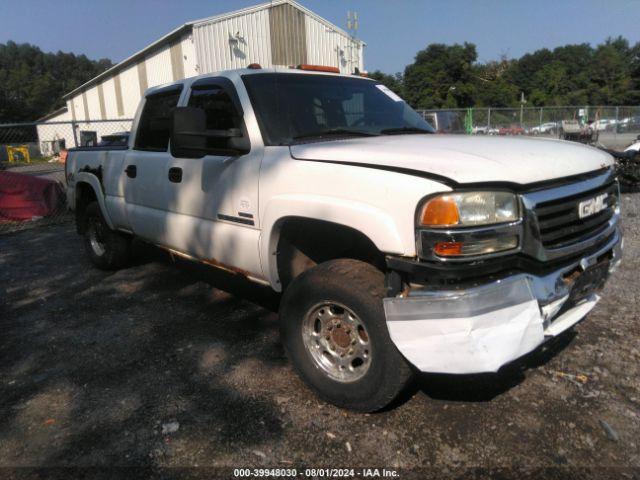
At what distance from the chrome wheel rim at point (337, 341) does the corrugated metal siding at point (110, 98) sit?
32.0m

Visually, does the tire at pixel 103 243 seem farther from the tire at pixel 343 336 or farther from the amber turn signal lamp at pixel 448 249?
the amber turn signal lamp at pixel 448 249

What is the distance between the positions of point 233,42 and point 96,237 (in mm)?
18258

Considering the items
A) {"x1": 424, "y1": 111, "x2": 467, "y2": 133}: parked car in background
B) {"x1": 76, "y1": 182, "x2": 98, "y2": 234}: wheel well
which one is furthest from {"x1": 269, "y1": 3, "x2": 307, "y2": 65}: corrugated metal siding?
{"x1": 76, "y1": 182, "x2": 98, "y2": 234}: wheel well

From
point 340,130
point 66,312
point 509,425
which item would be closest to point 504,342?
point 509,425

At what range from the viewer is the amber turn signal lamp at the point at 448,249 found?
2160mm

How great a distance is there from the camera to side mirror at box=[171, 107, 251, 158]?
10.0 feet

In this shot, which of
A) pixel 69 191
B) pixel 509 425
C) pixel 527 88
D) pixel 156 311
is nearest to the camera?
pixel 509 425

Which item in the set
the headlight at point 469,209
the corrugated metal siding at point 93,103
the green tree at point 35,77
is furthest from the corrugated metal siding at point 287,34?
the green tree at point 35,77

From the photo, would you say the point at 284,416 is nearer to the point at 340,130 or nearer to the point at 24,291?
the point at 340,130

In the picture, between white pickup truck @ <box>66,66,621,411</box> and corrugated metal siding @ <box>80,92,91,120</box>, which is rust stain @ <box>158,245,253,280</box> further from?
corrugated metal siding @ <box>80,92,91,120</box>

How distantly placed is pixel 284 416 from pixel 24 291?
12.1 ft

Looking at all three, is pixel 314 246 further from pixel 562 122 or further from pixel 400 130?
pixel 562 122

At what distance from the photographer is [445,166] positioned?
2.22 m

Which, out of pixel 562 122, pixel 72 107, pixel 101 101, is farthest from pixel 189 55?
pixel 72 107
